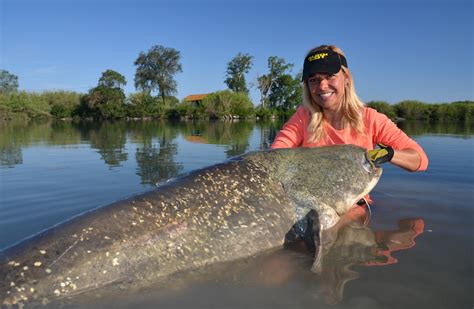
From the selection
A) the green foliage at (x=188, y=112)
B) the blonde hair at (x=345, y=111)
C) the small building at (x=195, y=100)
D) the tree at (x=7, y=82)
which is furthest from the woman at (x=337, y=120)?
the tree at (x=7, y=82)

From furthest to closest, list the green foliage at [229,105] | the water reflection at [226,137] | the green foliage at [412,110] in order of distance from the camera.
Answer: the green foliage at [229,105] < the green foliage at [412,110] < the water reflection at [226,137]

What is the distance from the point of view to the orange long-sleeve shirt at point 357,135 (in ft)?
13.1

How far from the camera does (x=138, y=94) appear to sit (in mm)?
69125

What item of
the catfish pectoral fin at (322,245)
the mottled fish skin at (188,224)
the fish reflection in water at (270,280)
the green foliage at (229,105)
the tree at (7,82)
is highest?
the tree at (7,82)

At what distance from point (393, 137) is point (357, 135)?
0.40 m

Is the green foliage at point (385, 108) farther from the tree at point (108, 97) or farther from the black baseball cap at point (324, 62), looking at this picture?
the black baseball cap at point (324, 62)

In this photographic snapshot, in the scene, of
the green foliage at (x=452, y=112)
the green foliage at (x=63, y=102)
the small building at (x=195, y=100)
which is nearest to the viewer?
the green foliage at (x=452, y=112)

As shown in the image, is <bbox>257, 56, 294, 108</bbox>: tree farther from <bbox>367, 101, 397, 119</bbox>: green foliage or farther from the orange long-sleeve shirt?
the orange long-sleeve shirt

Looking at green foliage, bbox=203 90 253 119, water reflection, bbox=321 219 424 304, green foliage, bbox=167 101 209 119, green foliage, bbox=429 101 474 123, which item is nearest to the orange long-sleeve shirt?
water reflection, bbox=321 219 424 304

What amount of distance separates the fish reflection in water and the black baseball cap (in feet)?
6.23

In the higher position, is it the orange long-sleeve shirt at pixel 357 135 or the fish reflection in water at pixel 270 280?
the orange long-sleeve shirt at pixel 357 135

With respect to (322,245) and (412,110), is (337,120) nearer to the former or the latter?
(322,245)

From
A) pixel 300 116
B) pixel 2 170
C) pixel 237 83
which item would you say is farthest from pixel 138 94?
pixel 300 116

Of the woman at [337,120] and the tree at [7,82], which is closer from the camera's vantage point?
the woman at [337,120]
